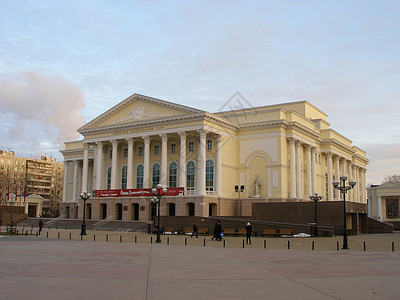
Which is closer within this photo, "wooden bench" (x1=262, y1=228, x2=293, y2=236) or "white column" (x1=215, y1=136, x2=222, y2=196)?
"wooden bench" (x1=262, y1=228, x2=293, y2=236)

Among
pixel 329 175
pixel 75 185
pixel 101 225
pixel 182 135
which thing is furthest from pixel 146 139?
pixel 329 175

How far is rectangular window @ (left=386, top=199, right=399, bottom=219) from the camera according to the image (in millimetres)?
79438

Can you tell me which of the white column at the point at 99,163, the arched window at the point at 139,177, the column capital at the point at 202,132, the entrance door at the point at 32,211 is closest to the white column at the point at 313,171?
the column capital at the point at 202,132

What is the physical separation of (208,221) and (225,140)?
16319 millimetres

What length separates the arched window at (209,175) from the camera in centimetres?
6291

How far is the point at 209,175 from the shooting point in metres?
63.3

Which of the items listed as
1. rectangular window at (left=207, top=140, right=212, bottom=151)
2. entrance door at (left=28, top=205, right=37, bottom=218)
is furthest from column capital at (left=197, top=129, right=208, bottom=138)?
entrance door at (left=28, top=205, right=37, bottom=218)

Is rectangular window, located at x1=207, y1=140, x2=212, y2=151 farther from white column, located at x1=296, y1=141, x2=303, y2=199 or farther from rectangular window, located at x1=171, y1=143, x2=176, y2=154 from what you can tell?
white column, located at x1=296, y1=141, x2=303, y2=199

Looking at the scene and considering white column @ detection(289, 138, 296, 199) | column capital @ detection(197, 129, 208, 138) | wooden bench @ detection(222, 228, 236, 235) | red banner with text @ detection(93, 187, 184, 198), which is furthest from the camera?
white column @ detection(289, 138, 296, 199)

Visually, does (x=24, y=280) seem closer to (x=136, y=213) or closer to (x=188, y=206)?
(x=188, y=206)

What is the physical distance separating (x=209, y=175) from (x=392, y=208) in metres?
36.9

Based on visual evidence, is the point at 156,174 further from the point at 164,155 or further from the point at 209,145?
the point at 209,145

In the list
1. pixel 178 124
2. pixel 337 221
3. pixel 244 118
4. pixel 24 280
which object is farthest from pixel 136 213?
pixel 24 280

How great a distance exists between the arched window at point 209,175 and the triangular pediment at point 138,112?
781 cm
